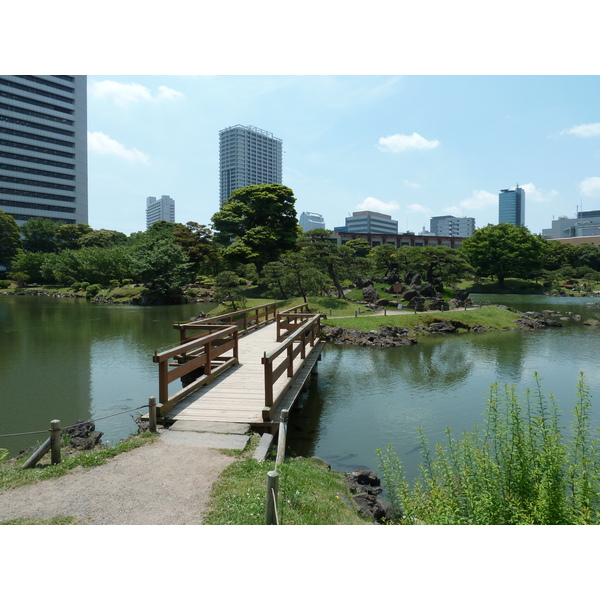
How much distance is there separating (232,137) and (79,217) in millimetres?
64749

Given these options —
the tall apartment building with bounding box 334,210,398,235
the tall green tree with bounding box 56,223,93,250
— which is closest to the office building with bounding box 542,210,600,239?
the tall apartment building with bounding box 334,210,398,235

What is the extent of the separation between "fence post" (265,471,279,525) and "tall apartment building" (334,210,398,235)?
154164 mm

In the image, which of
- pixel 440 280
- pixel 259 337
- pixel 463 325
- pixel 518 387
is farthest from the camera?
pixel 440 280

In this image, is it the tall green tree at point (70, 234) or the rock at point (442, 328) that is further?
the tall green tree at point (70, 234)

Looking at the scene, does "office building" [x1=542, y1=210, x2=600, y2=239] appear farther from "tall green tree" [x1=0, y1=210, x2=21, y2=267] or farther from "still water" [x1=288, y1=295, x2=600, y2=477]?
"tall green tree" [x1=0, y1=210, x2=21, y2=267]

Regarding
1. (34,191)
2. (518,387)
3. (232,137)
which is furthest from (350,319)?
(232,137)

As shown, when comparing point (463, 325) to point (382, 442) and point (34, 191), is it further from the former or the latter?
point (34, 191)

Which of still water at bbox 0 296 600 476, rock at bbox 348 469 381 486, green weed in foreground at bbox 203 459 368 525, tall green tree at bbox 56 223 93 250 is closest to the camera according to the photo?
green weed in foreground at bbox 203 459 368 525

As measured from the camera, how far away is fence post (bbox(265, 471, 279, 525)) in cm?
469

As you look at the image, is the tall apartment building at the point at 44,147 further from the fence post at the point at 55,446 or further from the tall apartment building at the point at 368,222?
the fence post at the point at 55,446

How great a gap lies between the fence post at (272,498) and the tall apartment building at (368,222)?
506ft

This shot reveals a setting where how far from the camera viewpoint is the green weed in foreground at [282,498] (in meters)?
5.24

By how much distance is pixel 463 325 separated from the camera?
31.9 m

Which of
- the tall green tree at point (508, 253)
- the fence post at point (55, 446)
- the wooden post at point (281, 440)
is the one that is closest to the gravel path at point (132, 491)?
the fence post at point (55, 446)
